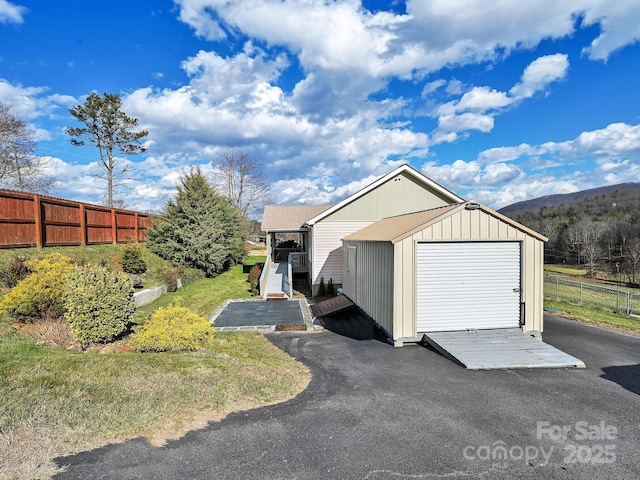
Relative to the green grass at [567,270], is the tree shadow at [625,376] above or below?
above

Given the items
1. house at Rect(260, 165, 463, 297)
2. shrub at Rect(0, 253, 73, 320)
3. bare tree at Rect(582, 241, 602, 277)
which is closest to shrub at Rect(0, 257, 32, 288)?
shrub at Rect(0, 253, 73, 320)

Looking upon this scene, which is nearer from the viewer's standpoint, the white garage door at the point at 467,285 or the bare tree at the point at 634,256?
the white garage door at the point at 467,285

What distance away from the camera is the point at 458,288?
7926 millimetres

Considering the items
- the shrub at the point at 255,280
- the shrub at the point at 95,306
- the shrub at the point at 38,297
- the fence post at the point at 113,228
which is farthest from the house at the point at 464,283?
the fence post at the point at 113,228

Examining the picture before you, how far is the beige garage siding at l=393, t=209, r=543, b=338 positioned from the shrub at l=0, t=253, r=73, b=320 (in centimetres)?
767

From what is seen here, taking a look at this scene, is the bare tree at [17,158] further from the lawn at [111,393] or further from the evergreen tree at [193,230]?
the lawn at [111,393]

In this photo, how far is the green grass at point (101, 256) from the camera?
32.4ft

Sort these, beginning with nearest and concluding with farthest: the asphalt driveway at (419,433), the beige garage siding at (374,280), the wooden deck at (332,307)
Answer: the asphalt driveway at (419,433)
the beige garage siding at (374,280)
the wooden deck at (332,307)

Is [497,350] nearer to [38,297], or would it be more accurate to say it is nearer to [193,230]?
[38,297]

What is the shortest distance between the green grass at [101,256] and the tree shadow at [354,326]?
7.62m

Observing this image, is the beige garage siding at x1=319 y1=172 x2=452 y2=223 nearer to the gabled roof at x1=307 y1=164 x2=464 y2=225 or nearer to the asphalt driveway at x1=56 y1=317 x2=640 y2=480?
the gabled roof at x1=307 y1=164 x2=464 y2=225

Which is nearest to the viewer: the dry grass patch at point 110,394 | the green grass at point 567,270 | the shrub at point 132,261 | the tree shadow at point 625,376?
the dry grass patch at point 110,394

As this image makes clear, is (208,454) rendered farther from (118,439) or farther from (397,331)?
(397,331)

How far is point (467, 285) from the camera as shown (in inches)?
313
